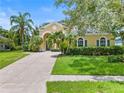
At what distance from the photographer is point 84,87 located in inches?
451

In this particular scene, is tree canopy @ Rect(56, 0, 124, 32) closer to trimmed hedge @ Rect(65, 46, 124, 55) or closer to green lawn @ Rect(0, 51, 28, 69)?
green lawn @ Rect(0, 51, 28, 69)

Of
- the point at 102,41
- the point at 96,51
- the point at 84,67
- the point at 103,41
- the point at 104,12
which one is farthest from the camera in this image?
the point at 102,41

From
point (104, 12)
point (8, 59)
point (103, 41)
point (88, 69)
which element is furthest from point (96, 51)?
point (104, 12)

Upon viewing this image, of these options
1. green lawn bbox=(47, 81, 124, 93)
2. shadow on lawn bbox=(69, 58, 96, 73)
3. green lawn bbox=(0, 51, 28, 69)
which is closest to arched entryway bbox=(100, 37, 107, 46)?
green lawn bbox=(0, 51, 28, 69)

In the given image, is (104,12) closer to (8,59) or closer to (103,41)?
(8,59)

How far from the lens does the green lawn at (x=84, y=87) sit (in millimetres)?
10727

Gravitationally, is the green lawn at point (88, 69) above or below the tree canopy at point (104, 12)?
below

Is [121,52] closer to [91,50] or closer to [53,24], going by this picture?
[91,50]

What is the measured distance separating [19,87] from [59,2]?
14378 millimetres

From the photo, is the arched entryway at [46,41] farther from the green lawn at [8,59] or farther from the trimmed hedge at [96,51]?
the trimmed hedge at [96,51]

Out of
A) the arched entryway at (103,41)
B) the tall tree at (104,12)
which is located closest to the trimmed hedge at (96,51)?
the arched entryway at (103,41)

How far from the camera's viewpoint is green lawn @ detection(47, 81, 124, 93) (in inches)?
422

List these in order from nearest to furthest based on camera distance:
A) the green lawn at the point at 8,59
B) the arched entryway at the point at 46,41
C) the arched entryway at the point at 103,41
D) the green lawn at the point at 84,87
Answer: the green lawn at the point at 84,87
the green lawn at the point at 8,59
the arched entryway at the point at 103,41
the arched entryway at the point at 46,41

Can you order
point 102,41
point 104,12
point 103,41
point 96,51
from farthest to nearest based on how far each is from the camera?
point 102,41 → point 103,41 → point 96,51 → point 104,12
